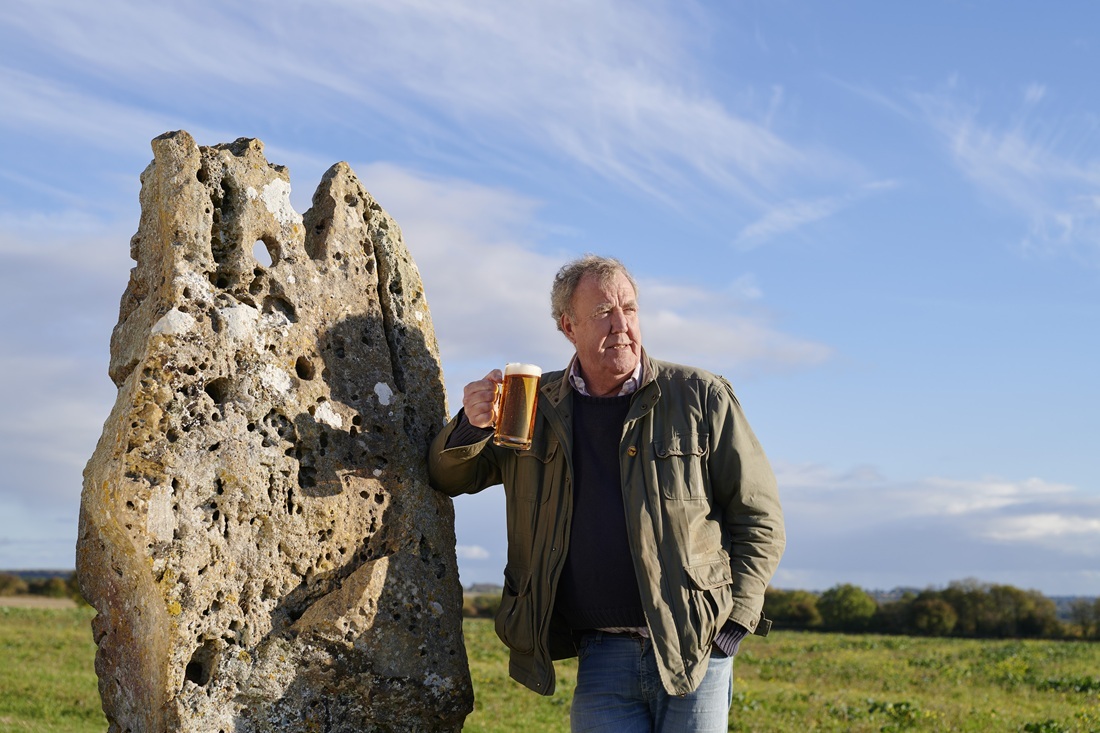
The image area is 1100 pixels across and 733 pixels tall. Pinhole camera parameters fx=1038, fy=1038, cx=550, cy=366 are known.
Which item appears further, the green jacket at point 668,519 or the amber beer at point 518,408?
the amber beer at point 518,408

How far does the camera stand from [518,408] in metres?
5.40

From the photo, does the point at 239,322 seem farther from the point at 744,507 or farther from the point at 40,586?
the point at 40,586

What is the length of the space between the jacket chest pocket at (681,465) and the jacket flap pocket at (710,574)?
35 cm

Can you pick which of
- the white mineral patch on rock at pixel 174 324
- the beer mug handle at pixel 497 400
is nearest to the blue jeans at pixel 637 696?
the beer mug handle at pixel 497 400

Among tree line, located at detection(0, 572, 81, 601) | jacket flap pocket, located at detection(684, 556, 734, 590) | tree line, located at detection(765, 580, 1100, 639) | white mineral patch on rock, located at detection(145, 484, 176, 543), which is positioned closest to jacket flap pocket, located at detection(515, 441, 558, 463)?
jacket flap pocket, located at detection(684, 556, 734, 590)

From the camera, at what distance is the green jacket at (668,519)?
528 cm

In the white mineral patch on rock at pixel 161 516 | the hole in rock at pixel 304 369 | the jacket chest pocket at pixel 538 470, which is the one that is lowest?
the white mineral patch on rock at pixel 161 516

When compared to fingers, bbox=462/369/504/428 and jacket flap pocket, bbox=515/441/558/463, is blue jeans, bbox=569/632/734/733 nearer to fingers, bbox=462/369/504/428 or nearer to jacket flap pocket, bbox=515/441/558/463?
jacket flap pocket, bbox=515/441/558/463


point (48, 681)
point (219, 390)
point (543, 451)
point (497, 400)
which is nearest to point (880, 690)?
point (48, 681)

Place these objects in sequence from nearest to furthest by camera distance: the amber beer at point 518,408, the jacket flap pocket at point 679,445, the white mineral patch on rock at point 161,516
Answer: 1. the white mineral patch on rock at point 161,516
2. the amber beer at point 518,408
3. the jacket flap pocket at point 679,445

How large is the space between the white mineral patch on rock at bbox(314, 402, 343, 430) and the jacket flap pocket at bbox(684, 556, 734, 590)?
2149mm

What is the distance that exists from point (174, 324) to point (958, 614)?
37.2 m

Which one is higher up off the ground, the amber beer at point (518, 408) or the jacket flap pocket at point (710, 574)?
the amber beer at point (518, 408)

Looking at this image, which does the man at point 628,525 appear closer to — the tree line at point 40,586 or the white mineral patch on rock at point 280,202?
the white mineral patch on rock at point 280,202
